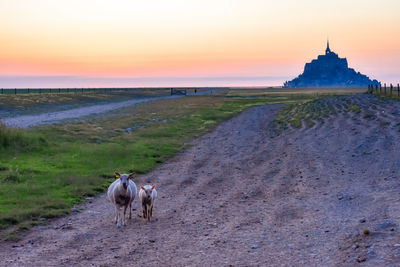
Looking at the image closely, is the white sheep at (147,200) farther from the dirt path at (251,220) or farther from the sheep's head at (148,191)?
the dirt path at (251,220)

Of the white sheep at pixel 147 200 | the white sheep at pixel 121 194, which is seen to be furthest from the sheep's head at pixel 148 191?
the white sheep at pixel 121 194

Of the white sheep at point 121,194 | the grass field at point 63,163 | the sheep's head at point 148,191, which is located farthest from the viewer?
the grass field at point 63,163

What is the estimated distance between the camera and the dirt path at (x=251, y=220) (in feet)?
32.6

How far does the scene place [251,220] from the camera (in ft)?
42.6

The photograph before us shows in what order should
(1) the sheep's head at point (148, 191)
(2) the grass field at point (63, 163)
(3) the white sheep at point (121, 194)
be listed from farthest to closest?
(2) the grass field at point (63, 163) < (1) the sheep's head at point (148, 191) < (3) the white sheep at point (121, 194)

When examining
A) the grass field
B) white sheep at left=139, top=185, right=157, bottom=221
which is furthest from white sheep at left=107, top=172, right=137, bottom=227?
the grass field

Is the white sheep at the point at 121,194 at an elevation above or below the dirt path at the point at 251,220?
above

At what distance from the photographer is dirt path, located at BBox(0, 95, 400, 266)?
995cm

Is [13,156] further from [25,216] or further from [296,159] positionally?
[296,159]

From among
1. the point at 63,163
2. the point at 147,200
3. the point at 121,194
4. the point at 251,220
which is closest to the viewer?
the point at 251,220

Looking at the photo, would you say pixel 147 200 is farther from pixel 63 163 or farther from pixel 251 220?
pixel 63 163

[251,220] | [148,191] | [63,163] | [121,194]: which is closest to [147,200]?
[148,191]

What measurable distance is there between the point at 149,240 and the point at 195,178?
8508 millimetres

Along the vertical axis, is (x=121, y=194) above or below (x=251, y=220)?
above
